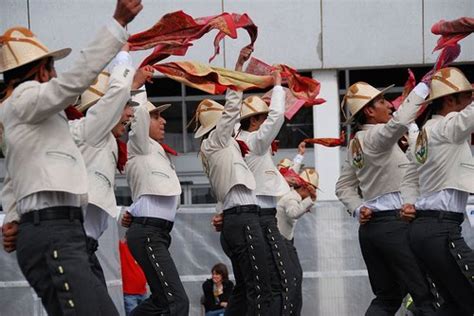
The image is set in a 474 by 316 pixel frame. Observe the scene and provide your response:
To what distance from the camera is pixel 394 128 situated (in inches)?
361

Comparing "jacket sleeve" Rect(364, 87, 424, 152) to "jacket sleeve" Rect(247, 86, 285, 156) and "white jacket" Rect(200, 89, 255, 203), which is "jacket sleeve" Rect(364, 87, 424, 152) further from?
"white jacket" Rect(200, 89, 255, 203)

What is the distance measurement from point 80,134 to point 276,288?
10.9ft

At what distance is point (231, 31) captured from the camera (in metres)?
9.29

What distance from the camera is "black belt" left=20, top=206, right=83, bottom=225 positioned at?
6.48 m

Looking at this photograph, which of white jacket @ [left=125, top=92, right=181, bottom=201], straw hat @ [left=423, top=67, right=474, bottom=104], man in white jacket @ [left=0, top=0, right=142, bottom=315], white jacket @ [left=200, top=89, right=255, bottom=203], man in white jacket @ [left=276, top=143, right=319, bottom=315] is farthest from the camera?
man in white jacket @ [left=276, top=143, right=319, bottom=315]

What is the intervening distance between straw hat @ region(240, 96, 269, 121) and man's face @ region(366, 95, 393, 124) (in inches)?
80.5

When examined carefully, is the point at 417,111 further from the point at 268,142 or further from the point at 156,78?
the point at 156,78

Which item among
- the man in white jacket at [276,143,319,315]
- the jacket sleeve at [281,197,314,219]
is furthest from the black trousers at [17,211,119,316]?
the jacket sleeve at [281,197,314,219]

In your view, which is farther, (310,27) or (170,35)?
(310,27)

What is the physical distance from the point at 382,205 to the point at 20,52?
401 centimetres

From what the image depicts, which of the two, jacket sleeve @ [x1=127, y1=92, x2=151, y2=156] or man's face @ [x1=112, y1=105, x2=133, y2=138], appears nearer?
man's face @ [x1=112, y1=105, x2=133, y2=138]

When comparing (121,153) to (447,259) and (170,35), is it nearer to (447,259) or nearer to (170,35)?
(170,35)

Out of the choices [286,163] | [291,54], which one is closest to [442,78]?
[286,163]

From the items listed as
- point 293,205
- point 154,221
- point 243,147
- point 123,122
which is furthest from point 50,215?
point 293,205
